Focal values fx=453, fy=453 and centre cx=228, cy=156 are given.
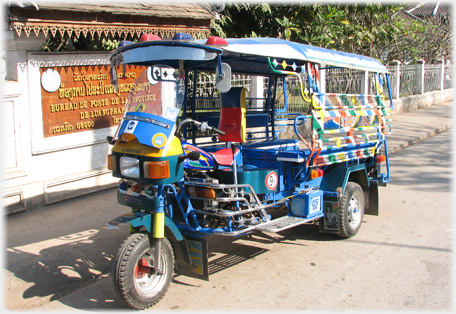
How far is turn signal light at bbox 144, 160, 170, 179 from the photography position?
13.2ft

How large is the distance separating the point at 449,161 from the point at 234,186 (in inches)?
312

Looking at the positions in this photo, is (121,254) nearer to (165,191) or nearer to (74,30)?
(165,191)

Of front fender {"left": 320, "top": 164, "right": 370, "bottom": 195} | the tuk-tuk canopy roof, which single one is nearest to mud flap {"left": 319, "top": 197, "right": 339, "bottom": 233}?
front fender {"left": 320, "top": 164, "right": 370, "bottom": 195}

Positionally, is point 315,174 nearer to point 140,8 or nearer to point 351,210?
point 351,210

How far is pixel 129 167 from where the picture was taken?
415 centimetres

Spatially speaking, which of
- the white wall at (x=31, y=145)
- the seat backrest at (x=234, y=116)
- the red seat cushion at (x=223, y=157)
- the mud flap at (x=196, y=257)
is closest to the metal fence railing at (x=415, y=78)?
the white wall at (x=31, y=145)

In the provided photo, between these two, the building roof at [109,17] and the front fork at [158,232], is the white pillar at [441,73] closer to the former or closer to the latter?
the building roof at [109,17]

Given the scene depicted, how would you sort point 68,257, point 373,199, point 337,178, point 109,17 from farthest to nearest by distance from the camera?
point 109,17 < point 373,199 < point 337,178 < point 68,257

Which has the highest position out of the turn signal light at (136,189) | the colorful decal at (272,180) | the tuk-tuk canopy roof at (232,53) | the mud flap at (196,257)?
the tuk-tuk canopy roof at (232,53)

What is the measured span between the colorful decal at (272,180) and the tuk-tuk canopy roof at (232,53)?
4.15ft

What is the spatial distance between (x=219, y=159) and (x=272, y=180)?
0.70 metres

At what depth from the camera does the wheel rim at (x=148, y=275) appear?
4102 millimetres

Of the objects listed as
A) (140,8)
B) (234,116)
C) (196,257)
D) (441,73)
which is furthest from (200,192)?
(441,73)

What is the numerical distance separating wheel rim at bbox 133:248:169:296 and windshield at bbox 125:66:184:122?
130cm
